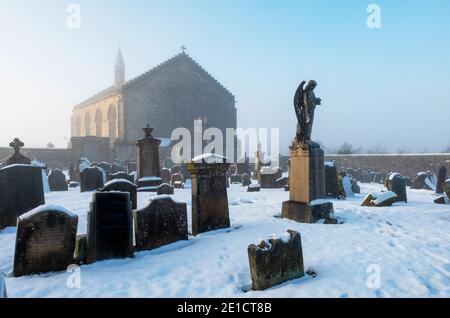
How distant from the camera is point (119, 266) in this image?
15.5ft

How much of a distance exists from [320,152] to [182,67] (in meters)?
30.5

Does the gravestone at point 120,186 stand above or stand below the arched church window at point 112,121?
below

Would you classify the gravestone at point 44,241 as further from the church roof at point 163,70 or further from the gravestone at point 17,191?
the church roof at point 163,70

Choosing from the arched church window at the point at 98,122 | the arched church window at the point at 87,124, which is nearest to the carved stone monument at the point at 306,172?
the arched church window at the point at 98,122

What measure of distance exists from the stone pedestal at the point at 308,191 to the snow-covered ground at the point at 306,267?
1.90 ft

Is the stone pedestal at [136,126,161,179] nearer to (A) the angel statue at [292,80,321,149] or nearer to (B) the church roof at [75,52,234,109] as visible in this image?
(A) the angel statue at [292,80,321,149]

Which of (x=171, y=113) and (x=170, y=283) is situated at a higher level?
(x=171, y=113)

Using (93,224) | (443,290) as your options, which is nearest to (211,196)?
(93,224)

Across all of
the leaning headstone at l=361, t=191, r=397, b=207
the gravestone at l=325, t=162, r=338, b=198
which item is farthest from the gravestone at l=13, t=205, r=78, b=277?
the gravestone at l=325, t=162, r=338, b=198

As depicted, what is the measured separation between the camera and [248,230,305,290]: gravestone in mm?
3684

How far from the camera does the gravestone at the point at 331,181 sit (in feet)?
37.2

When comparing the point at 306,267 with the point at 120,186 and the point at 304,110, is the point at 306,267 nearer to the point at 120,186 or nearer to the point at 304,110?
the point at 304,110

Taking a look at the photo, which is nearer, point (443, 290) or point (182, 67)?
point (443, 290)
